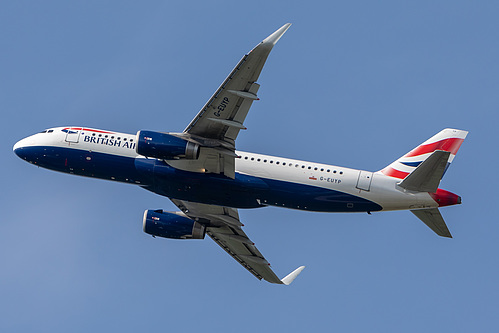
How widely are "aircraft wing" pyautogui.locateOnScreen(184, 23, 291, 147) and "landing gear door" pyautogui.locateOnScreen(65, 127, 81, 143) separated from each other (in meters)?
9.52

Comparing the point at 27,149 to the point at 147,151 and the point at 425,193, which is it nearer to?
the point at 147,151

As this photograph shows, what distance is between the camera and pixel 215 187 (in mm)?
56188

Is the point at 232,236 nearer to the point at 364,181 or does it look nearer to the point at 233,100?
the point at 364,181

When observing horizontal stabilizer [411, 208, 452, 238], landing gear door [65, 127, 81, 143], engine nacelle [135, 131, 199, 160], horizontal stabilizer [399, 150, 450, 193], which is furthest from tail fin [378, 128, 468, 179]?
landing gear door [65, 127, 81, 143]

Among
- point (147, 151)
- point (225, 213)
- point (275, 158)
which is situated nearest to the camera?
point (147, 151)

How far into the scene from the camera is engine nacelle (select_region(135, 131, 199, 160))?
5359cm

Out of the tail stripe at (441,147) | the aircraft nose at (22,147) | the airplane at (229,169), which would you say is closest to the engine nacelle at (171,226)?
the airplane at (229,169)

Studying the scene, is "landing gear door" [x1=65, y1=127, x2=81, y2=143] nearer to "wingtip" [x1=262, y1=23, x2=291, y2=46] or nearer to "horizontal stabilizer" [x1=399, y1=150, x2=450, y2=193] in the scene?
"wingtip" [x1=262, y1=23, x2=291, y2=46]

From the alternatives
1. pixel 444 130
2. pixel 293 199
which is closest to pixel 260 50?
pixel 293 199

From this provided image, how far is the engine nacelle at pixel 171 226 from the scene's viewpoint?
6194 cm

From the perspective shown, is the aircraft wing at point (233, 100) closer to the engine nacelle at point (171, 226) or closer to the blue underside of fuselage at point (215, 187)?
the blue underside of fuselage at point (215, 187)

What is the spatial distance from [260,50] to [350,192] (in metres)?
13.4

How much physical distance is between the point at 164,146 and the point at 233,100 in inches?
235

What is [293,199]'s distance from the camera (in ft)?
185
